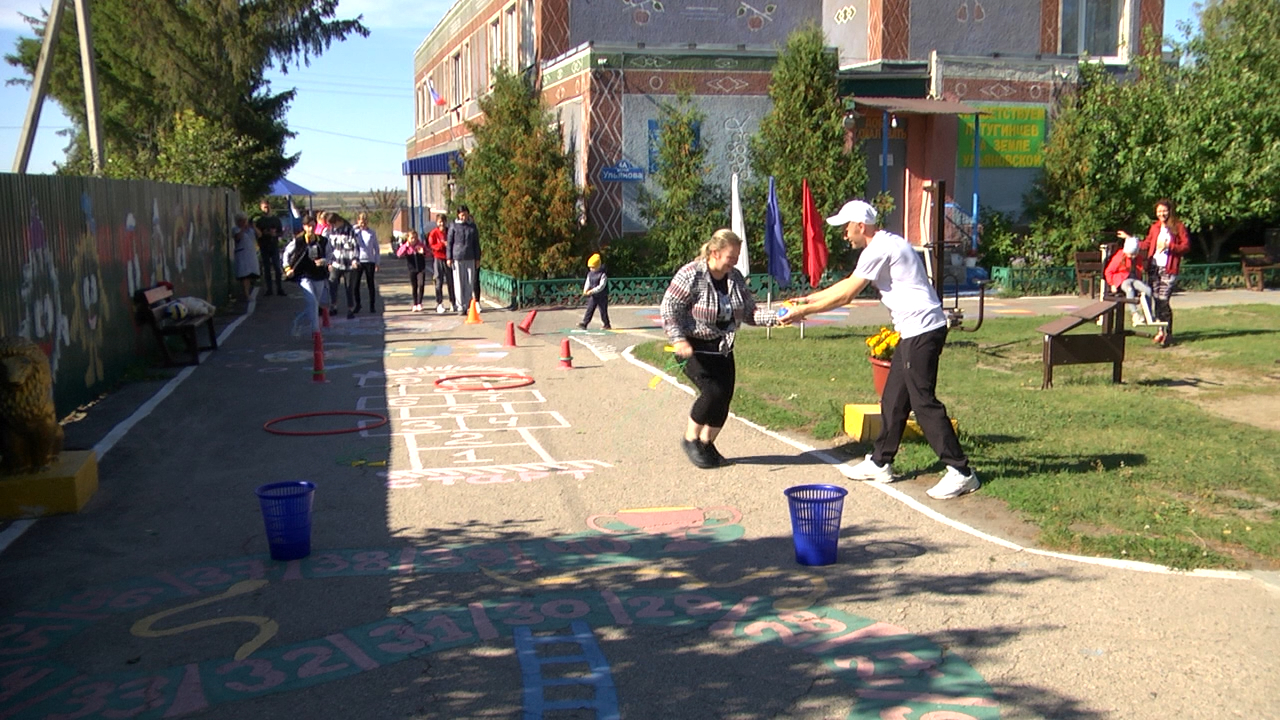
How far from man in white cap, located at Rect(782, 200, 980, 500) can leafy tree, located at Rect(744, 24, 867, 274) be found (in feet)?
48.8

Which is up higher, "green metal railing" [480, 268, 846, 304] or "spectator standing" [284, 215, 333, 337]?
"spectator standing" [284, 215, 333, 337]

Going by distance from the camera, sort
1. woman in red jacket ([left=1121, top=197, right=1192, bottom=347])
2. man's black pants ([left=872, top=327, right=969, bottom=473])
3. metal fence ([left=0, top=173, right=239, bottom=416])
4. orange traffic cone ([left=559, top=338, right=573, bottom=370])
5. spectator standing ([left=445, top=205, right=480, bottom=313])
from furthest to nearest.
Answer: spectator standing ([left=445, top=205, right=480, bottom=313]), woman in red jacket ([left=1121, top=197, right=1192, bottom=347]), orange traffic cone ([left=559, top=338, right=573, bottom=370]), metal fence ([left=0, top=173, right=239, bottom=416]), man's black pants ([left=872, top=327, right=969, bottom=473])

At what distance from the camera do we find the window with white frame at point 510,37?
1135 inches

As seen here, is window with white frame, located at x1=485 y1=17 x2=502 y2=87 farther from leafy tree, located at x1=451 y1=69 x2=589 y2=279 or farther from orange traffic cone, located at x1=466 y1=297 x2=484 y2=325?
orange traffic cone, located at x1=466 y1=297 x2=484 y2=325

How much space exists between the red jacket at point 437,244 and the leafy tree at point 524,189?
102 centimetres

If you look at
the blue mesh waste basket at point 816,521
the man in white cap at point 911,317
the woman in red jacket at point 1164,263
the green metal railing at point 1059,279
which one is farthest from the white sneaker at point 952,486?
the green metal railing at point 1059,279

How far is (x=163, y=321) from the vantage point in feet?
47.5

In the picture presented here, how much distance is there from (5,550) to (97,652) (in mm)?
2001

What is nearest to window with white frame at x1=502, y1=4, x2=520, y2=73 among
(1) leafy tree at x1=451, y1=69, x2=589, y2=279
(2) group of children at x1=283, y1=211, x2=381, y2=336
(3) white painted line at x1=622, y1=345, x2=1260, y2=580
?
(1) leafy tree at x1=451, y1=69, x2=589, y2=279

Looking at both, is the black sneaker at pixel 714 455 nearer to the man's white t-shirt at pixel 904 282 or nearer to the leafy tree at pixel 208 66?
the man's white t-shirt at pixel 904 282

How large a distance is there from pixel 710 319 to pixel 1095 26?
23921mm

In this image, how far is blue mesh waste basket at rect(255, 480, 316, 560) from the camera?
6285 mm

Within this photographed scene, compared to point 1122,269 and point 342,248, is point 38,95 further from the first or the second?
point 1122,269

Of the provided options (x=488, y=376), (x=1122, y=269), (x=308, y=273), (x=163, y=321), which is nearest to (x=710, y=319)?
(x=488, y=376)
